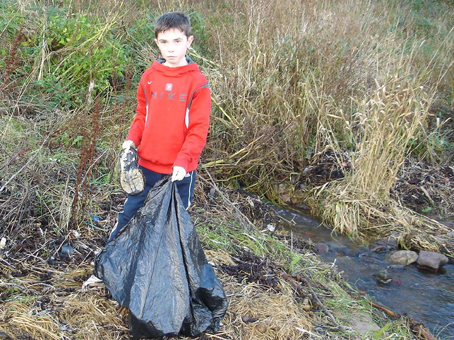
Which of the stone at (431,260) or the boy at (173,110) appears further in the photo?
the stone at (431,260)

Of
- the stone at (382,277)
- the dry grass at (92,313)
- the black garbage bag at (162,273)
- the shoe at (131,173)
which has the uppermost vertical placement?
the shoe at (131,173)

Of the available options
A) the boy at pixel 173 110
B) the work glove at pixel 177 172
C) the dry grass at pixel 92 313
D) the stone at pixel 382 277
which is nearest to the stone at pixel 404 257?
the stone at pixel 382 277

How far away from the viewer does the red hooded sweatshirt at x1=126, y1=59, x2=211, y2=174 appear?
2.77 meters

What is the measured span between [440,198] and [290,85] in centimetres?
231

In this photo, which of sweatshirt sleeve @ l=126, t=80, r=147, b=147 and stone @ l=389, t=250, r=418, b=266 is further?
stone @ l=389, t=250, r=418, b=266

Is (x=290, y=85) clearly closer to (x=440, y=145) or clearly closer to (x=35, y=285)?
(x=440, y=145)

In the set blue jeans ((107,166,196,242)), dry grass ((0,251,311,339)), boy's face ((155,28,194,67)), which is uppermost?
boy's face ((155,28,194,67))

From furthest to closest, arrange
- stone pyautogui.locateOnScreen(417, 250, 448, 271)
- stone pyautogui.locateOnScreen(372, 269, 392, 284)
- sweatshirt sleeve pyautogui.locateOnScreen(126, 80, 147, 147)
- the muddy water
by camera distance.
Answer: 1. stone pyautogui.locateOnScreen(417, 250, 448, 271)
2. stone pyautogui.locateOnScreen(372, 269, 392, 284)
3. the muddy water
4. sweatshirt sleeve pyautogui.locateOnScreen(126, 80, 147, 147)

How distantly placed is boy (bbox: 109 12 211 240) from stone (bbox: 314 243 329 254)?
238cm

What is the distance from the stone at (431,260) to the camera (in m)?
4.82

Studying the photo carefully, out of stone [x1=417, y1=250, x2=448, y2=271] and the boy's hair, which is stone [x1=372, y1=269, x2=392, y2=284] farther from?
the boy's hair

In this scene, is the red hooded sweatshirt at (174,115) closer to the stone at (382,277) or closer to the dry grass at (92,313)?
the dry grass at (92,313)

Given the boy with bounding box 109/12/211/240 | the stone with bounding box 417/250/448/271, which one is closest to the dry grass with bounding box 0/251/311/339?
the boy with bounding box 109/12/211/240

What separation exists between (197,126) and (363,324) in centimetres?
186
